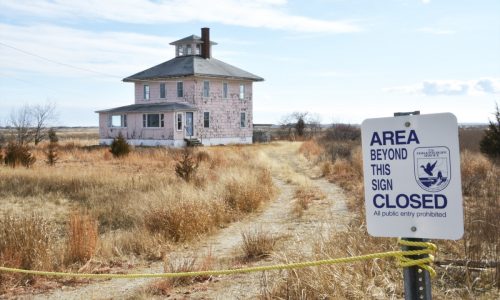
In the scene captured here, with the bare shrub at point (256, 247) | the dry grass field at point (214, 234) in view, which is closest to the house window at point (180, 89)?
the dry grass field at point (214, 234)

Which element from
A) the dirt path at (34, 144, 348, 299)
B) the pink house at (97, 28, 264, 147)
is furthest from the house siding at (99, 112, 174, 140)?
the dirt path at (34, 144, 348, 299)

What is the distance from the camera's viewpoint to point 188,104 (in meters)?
36.5

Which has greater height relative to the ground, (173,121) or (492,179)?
(173,121)

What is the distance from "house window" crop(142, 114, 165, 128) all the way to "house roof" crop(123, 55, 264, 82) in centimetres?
331

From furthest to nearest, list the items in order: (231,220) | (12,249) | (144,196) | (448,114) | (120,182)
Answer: (120,182)
(144,196)
(231,220)
(12,249)
(448,114)

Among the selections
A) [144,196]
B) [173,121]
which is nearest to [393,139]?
[144,196]

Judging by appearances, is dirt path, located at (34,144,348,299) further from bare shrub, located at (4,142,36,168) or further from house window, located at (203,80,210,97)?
house window, located at (203,80,210,97)

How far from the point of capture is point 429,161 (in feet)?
6.88

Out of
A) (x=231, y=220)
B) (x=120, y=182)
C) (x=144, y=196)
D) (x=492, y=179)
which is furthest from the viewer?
(x=120, y=182)

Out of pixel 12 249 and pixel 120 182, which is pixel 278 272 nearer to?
pixel 12 249

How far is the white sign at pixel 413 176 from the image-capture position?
207 cm

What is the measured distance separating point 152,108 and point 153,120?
88 centimetres

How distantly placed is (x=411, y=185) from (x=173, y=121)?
32965mm

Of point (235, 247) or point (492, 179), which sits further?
point (492, 179)
